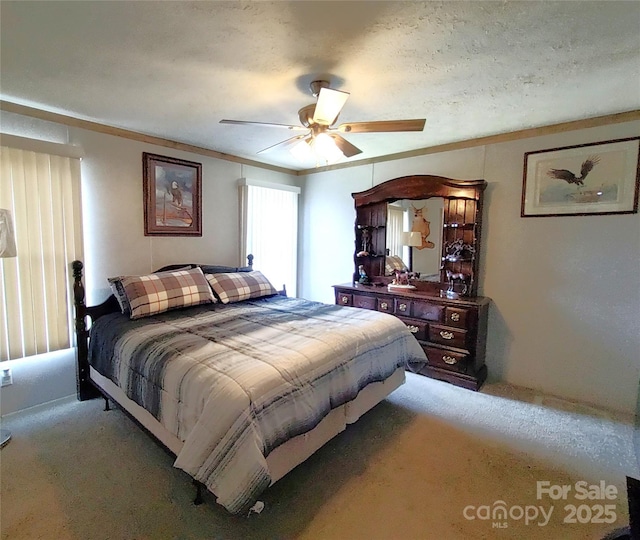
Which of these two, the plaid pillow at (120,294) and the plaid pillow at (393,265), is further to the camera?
the plaid pillow at (393,265)

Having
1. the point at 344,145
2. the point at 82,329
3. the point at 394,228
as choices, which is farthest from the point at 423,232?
the point at 82,329

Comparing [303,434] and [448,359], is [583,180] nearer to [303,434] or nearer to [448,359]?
A: [448,359]

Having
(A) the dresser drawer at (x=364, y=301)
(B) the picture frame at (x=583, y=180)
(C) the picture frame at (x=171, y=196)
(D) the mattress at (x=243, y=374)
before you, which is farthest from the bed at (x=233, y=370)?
(B) the picture frame at (x=583, y=180)

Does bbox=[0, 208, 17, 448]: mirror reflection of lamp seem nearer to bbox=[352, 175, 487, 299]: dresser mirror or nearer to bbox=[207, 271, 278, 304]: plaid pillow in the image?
bbox=[207, 271, 278, 304]: plaid pillow

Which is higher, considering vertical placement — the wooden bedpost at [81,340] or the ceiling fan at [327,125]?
the ceiling fan at [327,125]

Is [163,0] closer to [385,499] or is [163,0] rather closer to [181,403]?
[181,403]

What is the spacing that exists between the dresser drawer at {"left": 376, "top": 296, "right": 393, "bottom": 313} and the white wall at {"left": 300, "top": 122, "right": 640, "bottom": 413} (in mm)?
960

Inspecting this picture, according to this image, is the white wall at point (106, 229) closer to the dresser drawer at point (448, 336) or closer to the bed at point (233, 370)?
the bed at point (233, 370)

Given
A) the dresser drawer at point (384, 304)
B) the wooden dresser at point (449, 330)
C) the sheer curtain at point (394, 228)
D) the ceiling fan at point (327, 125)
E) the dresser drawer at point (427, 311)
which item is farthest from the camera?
the sheer curtain at point (394, 228)

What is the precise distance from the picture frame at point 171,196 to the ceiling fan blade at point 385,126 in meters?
2.19

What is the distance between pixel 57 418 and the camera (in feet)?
8.23

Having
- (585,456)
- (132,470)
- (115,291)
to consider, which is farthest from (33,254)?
(585,456)

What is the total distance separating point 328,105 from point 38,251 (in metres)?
2.61

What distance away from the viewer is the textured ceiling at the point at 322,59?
1.47 meters
